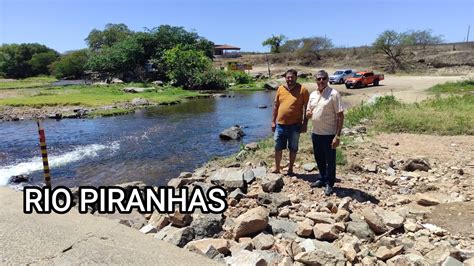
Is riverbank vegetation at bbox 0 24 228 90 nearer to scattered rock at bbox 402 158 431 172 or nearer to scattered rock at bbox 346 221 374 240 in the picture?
scattered rock at bbox 402 158 431 172

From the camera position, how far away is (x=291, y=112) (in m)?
7.07

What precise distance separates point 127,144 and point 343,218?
1262 centimetres

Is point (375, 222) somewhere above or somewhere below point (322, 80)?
below

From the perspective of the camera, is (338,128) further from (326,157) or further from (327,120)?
(326,157)

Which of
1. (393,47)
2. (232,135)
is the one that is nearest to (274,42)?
(393,47)

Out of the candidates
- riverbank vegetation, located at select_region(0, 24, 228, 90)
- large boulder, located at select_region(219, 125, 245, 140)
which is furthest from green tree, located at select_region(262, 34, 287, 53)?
large boulder, located at select_region(219, 125, 245, 140)

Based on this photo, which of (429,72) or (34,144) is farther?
(429,72)

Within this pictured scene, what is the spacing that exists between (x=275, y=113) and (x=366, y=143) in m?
4.28

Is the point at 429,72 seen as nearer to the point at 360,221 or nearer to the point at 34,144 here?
the point at 34,144

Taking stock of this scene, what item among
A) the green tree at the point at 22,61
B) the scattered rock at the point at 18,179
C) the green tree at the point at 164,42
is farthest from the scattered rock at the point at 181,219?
the green tree at the point at 22,61

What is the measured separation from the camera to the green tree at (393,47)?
54594 millimetres

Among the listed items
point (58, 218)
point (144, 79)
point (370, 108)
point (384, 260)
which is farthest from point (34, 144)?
point (144, 79)

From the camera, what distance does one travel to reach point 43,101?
30.1 metres

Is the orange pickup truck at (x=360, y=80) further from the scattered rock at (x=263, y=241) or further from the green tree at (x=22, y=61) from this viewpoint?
the green tree at (x=22, y=61)
